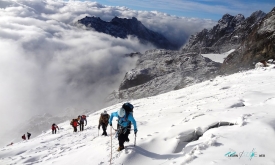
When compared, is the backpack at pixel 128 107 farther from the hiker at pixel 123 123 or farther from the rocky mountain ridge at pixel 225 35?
the rocky mountain ridge at pixel 225 35

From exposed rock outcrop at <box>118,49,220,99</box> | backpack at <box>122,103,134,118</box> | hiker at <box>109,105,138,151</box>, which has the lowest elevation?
exposed rock outcrop at <box>118,49,220,99</box>

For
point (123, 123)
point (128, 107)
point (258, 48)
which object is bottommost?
point (123, 123)

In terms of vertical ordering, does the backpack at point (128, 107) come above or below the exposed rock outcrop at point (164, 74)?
above

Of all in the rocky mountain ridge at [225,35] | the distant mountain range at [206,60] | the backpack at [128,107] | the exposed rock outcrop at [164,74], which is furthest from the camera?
the rocky mountain ridge at [225,35]

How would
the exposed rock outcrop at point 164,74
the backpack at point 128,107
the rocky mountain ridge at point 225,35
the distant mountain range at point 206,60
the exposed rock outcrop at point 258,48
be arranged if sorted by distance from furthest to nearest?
the rocky mountain ridge at point 225,35 < the exposed rock outcrop at point 164,74 < the distant mountain range at point 206,60 < the exposed rock outcrop at point 258,48 < the backpack at point 128,107

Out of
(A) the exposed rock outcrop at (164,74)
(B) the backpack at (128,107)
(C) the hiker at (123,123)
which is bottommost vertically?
(A) the exposed rock outcrop at (164,74)

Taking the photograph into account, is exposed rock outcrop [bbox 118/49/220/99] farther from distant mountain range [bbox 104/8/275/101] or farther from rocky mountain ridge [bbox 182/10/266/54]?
rocky mountain ridge [bbox 182/10/266/54]

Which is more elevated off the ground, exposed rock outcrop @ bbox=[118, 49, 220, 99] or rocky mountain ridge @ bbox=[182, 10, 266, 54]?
rocky mountain ridge @ bbox=[182, 10, 266, 54]

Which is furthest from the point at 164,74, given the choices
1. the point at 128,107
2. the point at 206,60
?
the point at 128,107

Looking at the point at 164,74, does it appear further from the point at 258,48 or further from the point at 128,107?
the point at 128,107

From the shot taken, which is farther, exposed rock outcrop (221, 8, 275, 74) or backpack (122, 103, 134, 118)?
exposed rock outcrop (221, 8, 275, 74)

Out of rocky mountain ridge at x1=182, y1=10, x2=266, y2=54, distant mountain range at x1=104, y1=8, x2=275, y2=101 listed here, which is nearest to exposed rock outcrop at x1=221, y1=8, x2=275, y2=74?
distant mountain range at x1=104, y1=8, x2=275, y2=101

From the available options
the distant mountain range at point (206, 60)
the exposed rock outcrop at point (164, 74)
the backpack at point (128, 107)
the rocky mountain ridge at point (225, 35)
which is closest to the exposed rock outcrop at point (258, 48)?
the distant mountain range at point (206, 60)

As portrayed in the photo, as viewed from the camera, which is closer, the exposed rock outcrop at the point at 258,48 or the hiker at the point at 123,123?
the hiker at the point at 123,123
